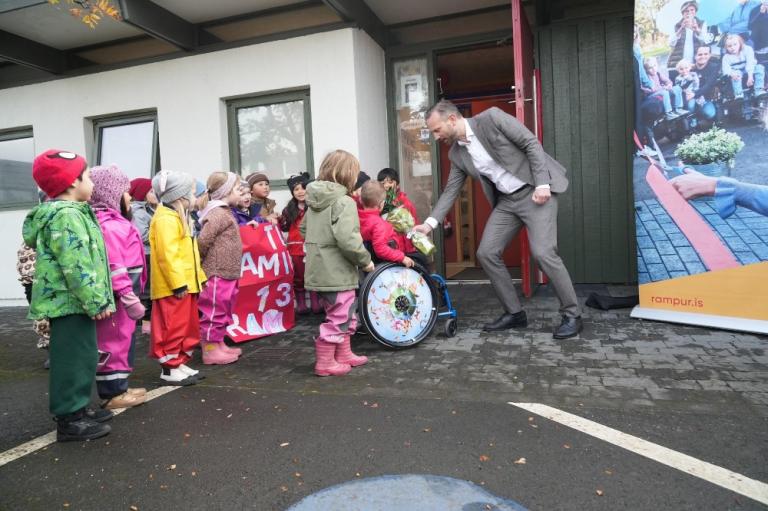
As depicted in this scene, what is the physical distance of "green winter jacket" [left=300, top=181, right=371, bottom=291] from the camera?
4.01 m

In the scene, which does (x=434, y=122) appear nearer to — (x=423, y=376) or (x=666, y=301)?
(x=423, y=376)

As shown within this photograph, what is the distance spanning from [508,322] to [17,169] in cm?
795

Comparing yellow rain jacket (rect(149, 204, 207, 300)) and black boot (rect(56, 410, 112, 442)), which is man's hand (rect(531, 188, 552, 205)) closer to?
yellow rain jacket (rect(149, 204, 207, 300))

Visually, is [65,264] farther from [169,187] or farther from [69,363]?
[169,187]

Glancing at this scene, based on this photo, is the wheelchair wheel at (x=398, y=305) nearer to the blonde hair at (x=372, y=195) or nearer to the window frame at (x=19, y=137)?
the blonde hair at (x=372, y=195)

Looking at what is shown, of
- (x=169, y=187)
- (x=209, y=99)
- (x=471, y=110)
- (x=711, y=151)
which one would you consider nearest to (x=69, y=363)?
(x=169, y=187)

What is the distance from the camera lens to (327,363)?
159 inches

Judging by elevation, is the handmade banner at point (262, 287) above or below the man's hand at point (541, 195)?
below

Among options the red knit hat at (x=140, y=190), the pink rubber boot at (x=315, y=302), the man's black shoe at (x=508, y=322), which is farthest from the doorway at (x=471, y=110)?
the red knit hat at (x=140, y=190)

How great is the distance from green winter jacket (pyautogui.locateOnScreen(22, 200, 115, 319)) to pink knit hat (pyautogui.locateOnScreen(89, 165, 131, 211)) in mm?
455

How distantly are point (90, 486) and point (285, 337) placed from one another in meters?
2.83

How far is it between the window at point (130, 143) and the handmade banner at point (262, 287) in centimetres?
356

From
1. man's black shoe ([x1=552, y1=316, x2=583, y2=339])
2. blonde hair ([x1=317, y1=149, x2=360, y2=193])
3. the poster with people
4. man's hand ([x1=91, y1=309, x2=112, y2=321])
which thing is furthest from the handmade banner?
the poster with people

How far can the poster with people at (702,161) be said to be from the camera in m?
4.50
